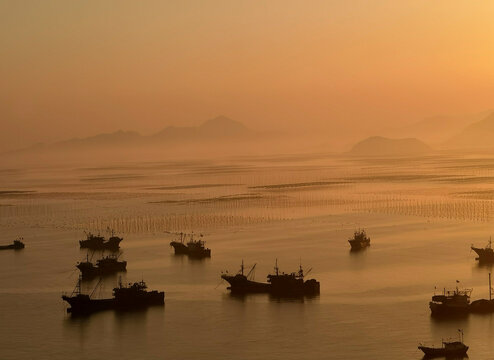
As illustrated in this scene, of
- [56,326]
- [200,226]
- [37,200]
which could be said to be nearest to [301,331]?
[56,326]

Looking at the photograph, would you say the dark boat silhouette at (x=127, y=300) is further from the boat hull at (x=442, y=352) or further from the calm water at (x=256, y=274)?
the boat hull at (x=442, y=352)

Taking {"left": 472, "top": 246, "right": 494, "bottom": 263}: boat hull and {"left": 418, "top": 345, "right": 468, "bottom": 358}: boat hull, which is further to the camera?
{"left": 472, "top": 246, "right": 494, "bottom": 263}: boat hull

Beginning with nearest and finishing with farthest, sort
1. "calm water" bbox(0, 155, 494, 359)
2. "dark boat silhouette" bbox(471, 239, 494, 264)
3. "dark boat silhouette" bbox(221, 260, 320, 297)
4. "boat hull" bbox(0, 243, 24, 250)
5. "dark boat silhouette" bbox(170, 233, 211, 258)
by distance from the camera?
"calm water" bbox(0, 155, 494, 359)
"dark boat silhouette" bbox(221, 260, 320, 297)
"dark boat silhouette" bbox(471, 239, 494, 264)
"dark boat silhouette" bbox(170, 233, 211, 258)
"boat hull" bbox(0, 243, 24, 250)

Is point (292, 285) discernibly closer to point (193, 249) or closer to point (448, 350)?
point (448, 350)

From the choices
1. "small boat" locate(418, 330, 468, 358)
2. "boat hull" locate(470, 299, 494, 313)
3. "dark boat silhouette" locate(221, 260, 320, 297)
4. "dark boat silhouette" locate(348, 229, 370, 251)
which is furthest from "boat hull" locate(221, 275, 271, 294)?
"dark boat silhouette" locate(348, 229, 370, 251)

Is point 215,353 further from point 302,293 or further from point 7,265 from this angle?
point 7,265

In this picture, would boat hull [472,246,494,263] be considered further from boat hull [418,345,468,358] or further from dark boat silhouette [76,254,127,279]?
dark boat silhouette [76,254,127,279]

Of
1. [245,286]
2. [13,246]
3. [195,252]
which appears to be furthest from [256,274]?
[13,246]
